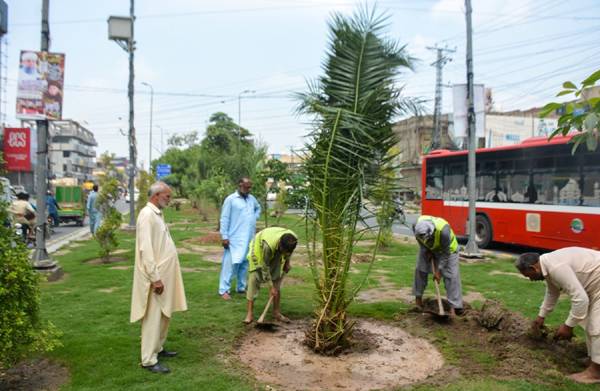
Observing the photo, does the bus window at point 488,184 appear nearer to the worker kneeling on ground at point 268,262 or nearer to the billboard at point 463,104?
the billboard at point 463,104

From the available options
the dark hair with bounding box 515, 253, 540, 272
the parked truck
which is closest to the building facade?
the parked truck

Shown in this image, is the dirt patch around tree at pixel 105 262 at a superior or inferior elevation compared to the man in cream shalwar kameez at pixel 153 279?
A: inferior

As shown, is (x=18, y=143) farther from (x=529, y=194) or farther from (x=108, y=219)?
(x=529, y=194)

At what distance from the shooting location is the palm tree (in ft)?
17.3

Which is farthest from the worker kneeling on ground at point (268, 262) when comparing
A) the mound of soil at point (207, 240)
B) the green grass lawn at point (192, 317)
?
the mound of soil at point (207, 240)

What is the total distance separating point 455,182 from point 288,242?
11.1m

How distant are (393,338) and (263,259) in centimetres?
184

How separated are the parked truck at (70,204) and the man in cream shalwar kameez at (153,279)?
784 inches

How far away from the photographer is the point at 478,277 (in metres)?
9.58

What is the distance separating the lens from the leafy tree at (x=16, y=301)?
3775 mm

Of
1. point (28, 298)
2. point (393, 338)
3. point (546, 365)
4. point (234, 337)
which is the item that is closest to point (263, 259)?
point (234, 337)

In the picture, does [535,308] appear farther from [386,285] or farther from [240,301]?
[240,301]

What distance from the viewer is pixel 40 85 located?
8.86 metres

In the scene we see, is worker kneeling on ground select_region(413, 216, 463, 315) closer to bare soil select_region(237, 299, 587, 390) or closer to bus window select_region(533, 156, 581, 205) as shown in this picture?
bare soil select_region(237, 299, 587, 390)
